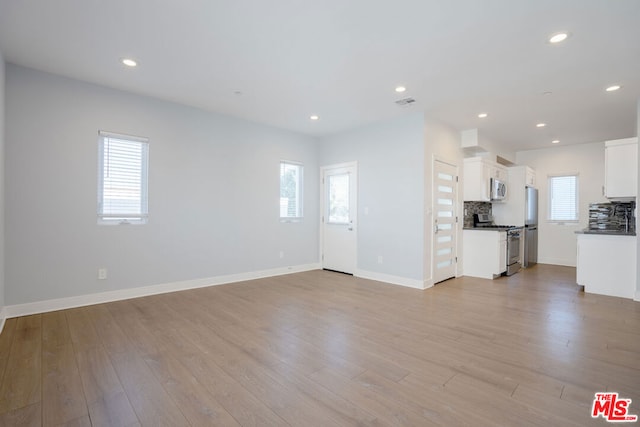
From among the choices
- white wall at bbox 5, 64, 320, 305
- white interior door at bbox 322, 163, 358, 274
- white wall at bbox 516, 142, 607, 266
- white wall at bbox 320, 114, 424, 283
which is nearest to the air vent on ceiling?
white wall at bbox 320, 114, 424, 283

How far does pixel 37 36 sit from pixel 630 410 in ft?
17.2

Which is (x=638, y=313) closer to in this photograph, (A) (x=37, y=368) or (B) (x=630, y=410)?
(B) (x=630, y=410)

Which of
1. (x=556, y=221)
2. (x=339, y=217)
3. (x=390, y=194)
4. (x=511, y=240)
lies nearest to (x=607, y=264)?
(x=511, y=240)

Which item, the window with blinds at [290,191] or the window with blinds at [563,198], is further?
the window with blinds at [563,198]

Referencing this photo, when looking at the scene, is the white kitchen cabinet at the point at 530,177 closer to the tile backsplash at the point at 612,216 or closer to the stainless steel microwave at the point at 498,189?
the stainless steel microwave at the point at 498,189

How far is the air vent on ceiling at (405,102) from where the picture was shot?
4195 millimetres

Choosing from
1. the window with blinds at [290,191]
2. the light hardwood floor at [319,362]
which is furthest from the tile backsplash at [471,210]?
the window with blinds at [290,191]

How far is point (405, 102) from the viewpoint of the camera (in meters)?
4.29

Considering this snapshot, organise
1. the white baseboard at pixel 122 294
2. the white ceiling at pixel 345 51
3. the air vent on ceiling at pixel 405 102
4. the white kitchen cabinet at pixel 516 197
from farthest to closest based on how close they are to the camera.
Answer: the white kitchen cabinet at pixel 516 197 → the air vent on ceiling at pixel 405 102 → the white baseboard at pixel 122 294 → the white ceiling at pixel 345 51

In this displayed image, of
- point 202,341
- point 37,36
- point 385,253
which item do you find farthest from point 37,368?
point 385,253

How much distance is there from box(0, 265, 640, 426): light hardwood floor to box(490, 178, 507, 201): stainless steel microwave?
8.24 feet

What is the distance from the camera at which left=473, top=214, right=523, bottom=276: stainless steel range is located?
5734 millimetres

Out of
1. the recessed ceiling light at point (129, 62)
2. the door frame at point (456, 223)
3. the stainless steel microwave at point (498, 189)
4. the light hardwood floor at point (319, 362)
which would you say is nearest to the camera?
the light hardwood floor at point (319, 362)

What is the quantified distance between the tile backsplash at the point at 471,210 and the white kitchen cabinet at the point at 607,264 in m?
1.88
